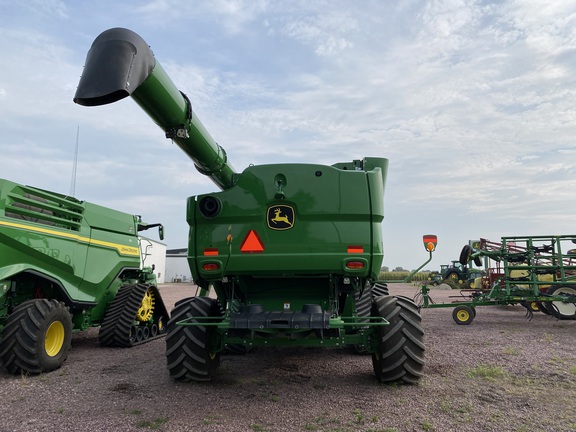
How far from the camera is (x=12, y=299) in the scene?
5922mm

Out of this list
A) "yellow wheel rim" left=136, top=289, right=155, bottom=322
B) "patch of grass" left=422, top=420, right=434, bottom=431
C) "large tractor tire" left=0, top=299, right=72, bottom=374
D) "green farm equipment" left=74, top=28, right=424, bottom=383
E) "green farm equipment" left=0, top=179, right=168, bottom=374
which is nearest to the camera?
"patch of grass" left=422, top=420, right=434, bottom=431

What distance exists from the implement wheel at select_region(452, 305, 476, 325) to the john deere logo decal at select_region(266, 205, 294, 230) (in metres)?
7.66

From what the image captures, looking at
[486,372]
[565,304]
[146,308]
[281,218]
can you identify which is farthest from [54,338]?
[565,304]

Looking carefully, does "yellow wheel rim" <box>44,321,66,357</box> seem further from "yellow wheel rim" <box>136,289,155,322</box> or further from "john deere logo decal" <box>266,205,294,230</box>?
"john deere logo decal" <box>266,205,294,230</box>

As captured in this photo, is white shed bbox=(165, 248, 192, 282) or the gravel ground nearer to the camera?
the gravel ground

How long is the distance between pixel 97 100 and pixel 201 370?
10.2ft

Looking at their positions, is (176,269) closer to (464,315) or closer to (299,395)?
(464,315)

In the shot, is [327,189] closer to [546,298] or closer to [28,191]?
[28,191]

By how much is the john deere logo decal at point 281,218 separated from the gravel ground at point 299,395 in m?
1.84

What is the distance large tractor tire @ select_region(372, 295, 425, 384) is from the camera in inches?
181

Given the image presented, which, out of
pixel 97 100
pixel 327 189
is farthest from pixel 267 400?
pixel 97 100

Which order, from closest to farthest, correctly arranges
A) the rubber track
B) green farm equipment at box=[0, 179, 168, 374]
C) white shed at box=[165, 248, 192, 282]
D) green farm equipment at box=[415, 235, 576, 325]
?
green farm equipment at box=[0, 179, 168, 374] < the rubber track < green farm equipment at box=[415, 235, 576, 325] < white shed at box=[165, 248, 192, 282]

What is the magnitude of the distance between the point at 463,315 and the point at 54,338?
365 inches

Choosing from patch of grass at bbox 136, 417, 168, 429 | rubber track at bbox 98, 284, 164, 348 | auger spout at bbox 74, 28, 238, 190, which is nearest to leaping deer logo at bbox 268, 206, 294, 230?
auger spout at bbox 74, 28, 238, 190
